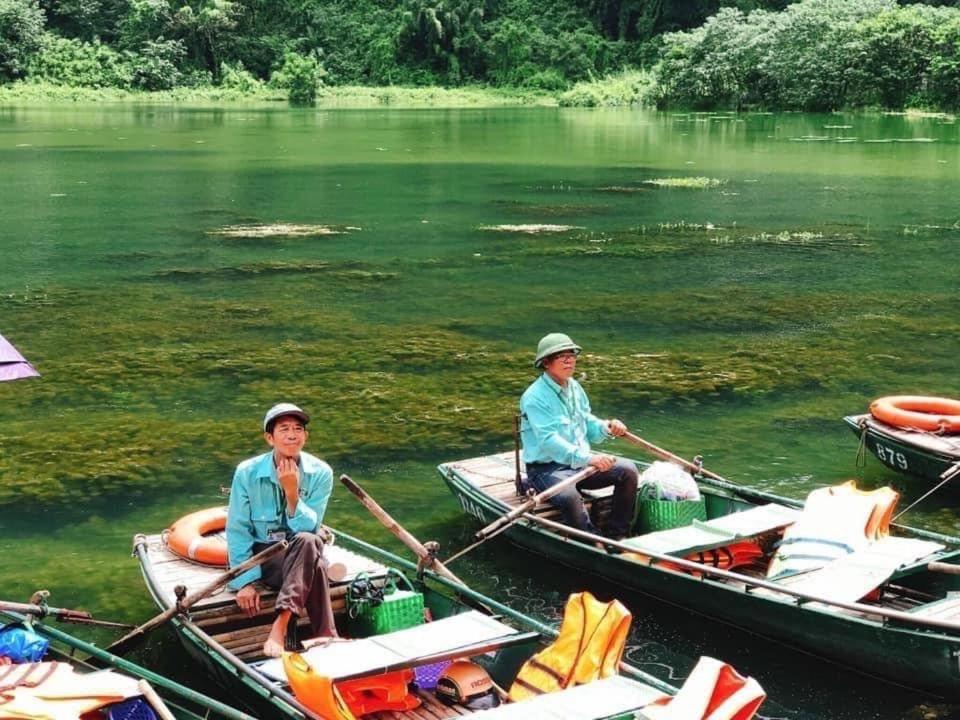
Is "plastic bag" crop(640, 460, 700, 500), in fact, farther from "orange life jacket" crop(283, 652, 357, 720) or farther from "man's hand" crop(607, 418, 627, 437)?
"orange life jacket" crop(283, 652, 357, 720)

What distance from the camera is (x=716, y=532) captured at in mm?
10242

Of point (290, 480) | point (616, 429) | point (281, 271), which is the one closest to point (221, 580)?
point (290, 480)

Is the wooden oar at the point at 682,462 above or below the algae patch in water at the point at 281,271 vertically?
below

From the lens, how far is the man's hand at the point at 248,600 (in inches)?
336

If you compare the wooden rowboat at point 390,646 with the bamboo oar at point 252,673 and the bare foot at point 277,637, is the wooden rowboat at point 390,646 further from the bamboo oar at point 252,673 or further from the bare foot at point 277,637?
the bare foot at point 277,637

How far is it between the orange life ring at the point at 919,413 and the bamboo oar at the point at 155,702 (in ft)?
28.1

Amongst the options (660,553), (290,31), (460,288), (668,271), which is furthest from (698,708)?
(290,31)

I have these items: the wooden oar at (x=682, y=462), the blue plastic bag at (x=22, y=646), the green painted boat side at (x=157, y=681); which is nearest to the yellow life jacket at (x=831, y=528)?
the wooden oar at (x=682, y=462)

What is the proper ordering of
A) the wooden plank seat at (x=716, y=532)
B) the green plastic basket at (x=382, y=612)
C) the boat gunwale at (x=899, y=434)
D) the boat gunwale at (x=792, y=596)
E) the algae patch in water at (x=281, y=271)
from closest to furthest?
the boat gunwale at (x=792, y=596) → the green plastic basket at (x=382, y=612) → the wooden plank seat at (x=716, y=532) → the boat gunwale at (x=899, y=434) → the algae patch in water at (x=281, y=271)

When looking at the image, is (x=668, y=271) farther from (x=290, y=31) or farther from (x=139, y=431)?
(x=290, y=31)

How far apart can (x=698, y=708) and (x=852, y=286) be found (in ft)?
60.0

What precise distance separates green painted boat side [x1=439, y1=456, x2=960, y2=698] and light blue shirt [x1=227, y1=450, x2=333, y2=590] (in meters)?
2.68

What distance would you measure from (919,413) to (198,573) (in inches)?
304

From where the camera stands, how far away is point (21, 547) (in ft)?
37.5
